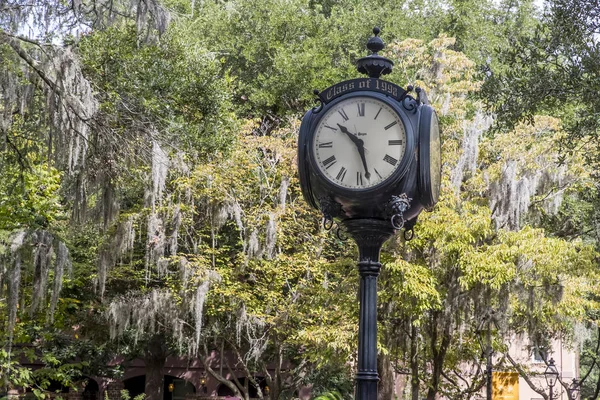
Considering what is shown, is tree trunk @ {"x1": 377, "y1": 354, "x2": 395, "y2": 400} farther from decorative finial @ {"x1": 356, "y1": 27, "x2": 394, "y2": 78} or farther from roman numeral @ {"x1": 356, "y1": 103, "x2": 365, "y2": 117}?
roman numeral @ {"x1": 356, "y1": 103, "x2": 365, "y2": 117}

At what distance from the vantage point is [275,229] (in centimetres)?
1938

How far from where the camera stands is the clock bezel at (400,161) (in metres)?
4.61

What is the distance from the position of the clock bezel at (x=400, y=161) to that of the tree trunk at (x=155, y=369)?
71.9 feet

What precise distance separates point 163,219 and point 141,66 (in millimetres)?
8728

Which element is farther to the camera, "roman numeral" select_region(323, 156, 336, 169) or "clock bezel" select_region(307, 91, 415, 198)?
"roman numeral" select_region(323, 156, 336, 169)

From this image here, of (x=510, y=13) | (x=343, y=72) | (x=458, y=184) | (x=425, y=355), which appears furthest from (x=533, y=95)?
(x=510, y=13)

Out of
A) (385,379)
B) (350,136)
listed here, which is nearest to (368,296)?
(350,136)

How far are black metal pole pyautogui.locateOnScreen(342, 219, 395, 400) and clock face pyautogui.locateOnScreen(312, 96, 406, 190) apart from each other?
242 mm

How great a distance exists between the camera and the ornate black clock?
4633 millimetres

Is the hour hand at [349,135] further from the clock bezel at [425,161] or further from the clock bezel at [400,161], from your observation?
the clock bezel at [425,161]

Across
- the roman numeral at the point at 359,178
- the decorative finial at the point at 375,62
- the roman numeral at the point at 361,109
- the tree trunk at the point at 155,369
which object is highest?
the decorative finial at the point at 375,62

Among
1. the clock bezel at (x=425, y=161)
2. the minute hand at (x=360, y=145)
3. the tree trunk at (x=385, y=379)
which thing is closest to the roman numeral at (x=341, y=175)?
the minute hand at (x=360, y=145)

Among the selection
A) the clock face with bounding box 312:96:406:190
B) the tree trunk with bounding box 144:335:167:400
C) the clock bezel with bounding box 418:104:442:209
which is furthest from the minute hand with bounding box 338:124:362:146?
the tree trunk with bounding box 144:335:167:400

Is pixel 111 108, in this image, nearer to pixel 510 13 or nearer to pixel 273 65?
pixel 273 65
